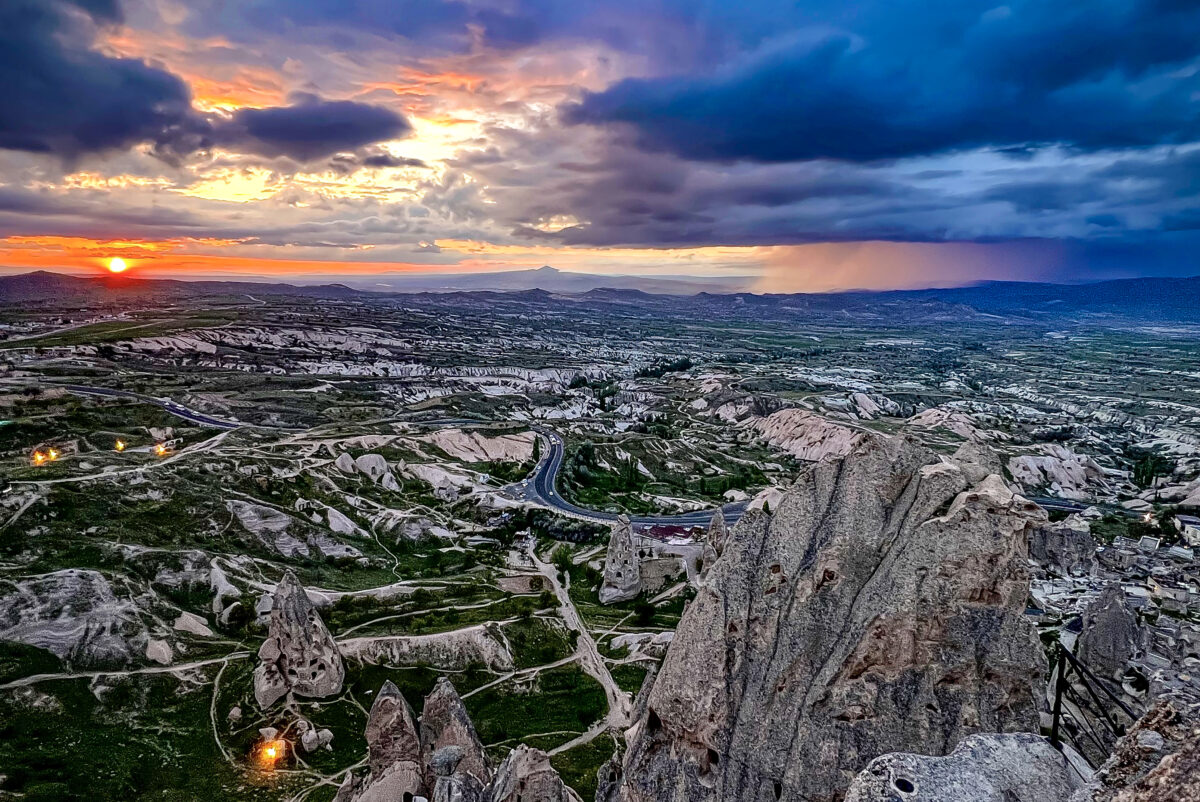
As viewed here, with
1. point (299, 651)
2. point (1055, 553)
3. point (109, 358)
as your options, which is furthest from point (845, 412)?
point (109, 358)

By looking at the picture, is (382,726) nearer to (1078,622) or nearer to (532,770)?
(532,770)

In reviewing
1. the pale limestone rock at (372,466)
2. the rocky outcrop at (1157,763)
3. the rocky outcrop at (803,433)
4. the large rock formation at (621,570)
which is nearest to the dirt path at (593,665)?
the large rock formation at (621,570)

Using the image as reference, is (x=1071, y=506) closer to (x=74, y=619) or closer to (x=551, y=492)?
(x=551, y=492)

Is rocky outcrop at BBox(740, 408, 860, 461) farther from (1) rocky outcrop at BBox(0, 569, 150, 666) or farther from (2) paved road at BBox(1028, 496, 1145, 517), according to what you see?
(1) rocky outcrop at BBox(0, 569, 150, 666)

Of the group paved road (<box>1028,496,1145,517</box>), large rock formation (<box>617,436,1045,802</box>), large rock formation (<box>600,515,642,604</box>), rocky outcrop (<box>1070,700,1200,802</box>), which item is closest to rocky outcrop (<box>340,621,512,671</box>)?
large rock formation (<box>600,515,642,604</box>)

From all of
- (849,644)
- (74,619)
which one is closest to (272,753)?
(74,619)

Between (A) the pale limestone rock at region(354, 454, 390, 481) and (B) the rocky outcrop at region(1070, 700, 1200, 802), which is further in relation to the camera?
(A) the pale limestone rock at region(354, 454, 390, 481)
